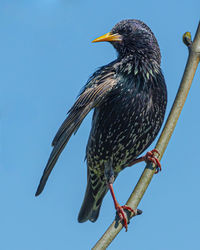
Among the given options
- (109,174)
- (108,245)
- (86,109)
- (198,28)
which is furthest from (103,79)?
(108,245)

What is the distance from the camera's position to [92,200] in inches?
200

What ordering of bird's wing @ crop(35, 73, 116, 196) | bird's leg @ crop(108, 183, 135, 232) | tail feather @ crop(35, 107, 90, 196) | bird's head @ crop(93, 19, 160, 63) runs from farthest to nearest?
bird's head @ crop(93, 19, 160, 63) → bird's wing @ crop(35, 73, 116, 196) → tail feather @ crop(35, 107, 90, 196) → bird's leg @ crop(108, 183, 135, 232)

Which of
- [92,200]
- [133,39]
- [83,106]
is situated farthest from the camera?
[92,200]

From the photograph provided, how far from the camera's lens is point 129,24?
4.73 m

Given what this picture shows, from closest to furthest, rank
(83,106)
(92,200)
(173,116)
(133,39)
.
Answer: (173,116) < (83,106) < (133,39) < (92,200)

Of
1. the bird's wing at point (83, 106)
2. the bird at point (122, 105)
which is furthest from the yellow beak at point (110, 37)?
the bird's wing at point (83, 106)

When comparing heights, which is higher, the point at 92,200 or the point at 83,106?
the point at 83,106

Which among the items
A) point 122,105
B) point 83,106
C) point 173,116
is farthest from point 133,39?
point 173,116

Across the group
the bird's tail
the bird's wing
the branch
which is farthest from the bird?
the branch

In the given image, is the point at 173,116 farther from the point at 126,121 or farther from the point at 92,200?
the point at 92,200

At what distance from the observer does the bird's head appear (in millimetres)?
4629

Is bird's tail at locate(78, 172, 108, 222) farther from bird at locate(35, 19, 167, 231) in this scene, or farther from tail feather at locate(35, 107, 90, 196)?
tail feather at locate(35, 107, 90, 196)

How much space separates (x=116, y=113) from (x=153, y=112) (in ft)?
1.16

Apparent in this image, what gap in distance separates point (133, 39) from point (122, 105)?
2.65 feet
